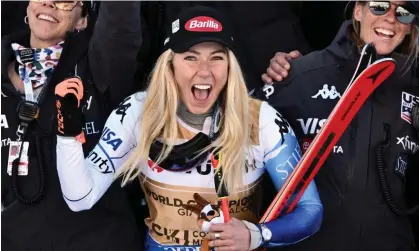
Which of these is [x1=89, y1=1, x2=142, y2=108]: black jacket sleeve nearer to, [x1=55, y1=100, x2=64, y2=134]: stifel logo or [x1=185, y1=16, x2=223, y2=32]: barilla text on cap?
[x1=185, y1=16, x2=223, y2=32]: barilla text on cap

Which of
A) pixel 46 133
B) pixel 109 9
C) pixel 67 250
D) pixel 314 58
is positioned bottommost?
pixel 67 250

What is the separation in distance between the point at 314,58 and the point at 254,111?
0.49m

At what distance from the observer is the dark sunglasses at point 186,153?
9.13ft

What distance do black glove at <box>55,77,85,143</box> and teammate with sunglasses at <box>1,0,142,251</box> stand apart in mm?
429

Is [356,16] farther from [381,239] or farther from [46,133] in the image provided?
[46,133]

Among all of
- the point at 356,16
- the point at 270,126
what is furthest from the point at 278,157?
the point at 356,16

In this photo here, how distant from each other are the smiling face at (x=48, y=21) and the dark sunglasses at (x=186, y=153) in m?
0.74

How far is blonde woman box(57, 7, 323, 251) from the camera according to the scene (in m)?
2.75

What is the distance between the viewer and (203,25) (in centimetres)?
276

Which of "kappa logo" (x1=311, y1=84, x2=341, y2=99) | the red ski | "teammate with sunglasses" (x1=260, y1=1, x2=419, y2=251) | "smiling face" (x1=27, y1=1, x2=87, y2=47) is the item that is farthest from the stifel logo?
"kappa logo" (x1=311, y1=84, x2=341, y2=99)

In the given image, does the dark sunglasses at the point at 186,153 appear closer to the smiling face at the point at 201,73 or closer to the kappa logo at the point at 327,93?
the smiling face at the point at 201,73

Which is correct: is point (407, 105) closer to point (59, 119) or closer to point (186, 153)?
point (186, 153)

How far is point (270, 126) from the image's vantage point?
9.30 ft

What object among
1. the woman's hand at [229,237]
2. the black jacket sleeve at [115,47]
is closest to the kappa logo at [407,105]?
the woman's hand at [229,237]
